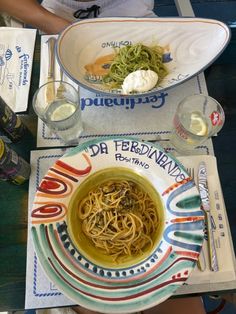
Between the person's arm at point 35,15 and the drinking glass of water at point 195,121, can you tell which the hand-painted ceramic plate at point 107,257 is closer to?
the drinking glass of water at point 195,121

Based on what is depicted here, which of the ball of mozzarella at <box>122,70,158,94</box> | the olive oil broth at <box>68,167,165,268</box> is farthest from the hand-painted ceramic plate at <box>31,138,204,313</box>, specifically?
the ball of mozzarella at <box>122,70,158,94</box>

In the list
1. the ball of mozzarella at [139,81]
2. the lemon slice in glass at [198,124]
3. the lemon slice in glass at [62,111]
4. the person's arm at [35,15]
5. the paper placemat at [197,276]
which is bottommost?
the paper placemat at [197,276]

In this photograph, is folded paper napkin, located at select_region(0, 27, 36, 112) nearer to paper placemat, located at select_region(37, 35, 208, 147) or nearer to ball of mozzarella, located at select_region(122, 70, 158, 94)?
paper placemat, located at select_region(37, 35, 208, 147)

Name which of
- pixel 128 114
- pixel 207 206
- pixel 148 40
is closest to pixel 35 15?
pixel 148 40

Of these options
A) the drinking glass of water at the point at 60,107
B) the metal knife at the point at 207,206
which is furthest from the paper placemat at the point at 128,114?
the metal knife at the point at 207,206

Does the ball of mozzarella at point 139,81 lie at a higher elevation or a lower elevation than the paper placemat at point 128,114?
higher

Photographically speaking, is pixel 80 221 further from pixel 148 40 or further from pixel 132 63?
pixel 148 40
